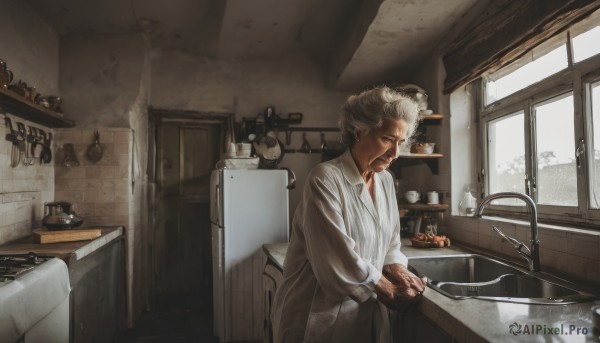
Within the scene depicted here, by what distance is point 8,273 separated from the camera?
1575 mm

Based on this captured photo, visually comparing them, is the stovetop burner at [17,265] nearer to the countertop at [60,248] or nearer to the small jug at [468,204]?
the countertop at [60,248]

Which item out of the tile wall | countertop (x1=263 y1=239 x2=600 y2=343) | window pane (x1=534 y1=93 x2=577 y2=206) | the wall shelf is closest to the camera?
countertop (x1=263 y1=239 x2=600 y2=343)

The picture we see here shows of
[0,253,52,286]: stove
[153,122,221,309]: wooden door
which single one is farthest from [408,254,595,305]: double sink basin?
[153,122,221,309]: wooden door

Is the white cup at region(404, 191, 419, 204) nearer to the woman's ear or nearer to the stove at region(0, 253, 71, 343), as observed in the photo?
the woman's ear

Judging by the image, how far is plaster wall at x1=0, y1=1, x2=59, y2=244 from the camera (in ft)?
7.87

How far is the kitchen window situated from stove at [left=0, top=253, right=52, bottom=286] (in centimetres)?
268

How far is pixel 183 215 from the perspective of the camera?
3.81 metres

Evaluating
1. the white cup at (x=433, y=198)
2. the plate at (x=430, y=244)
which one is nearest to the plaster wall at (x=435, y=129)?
the white cup at (x=433, y=198)

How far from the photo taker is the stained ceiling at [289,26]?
2.44 metres

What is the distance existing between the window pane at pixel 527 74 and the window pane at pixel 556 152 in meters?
0.17

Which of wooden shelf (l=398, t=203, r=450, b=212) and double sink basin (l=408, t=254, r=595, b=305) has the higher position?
wooden shelf (l=398, t=203, r=450, b=212)

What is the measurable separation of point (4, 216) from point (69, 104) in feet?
4.16

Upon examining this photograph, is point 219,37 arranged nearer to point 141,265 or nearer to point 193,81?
point 193,81

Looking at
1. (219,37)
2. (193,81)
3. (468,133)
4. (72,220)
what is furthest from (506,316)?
(193,81)
